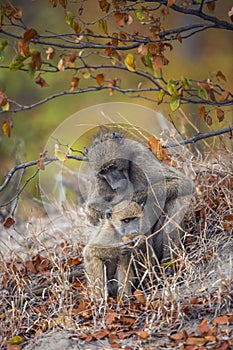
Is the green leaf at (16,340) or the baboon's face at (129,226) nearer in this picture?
the green leaf at (16,340)

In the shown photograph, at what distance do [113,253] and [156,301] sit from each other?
534 millimetres

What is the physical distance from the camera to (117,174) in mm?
4469

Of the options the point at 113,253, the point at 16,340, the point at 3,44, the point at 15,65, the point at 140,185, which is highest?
the point at 3,44

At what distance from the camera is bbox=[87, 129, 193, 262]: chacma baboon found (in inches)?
174

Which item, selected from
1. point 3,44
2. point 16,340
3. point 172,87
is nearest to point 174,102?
point 172,87

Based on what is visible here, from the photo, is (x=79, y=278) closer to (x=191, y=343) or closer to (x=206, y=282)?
(x=206, y=282)

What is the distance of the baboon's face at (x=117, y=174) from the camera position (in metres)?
4.43

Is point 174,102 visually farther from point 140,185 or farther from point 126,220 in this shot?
point 126,220

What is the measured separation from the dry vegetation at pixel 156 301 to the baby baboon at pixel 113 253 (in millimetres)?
122

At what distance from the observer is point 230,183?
4953 mm

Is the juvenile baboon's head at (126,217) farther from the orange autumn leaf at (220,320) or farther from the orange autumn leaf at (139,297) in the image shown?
the orange autumn leaf at (220,320)

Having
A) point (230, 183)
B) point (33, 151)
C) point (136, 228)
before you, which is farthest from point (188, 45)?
point (136, 228)

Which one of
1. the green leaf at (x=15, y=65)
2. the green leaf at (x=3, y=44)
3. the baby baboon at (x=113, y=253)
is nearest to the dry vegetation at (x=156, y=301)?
the baby baboon at (x=113, y=253)

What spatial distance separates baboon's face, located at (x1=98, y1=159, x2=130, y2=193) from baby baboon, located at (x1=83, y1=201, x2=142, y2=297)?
185mm
